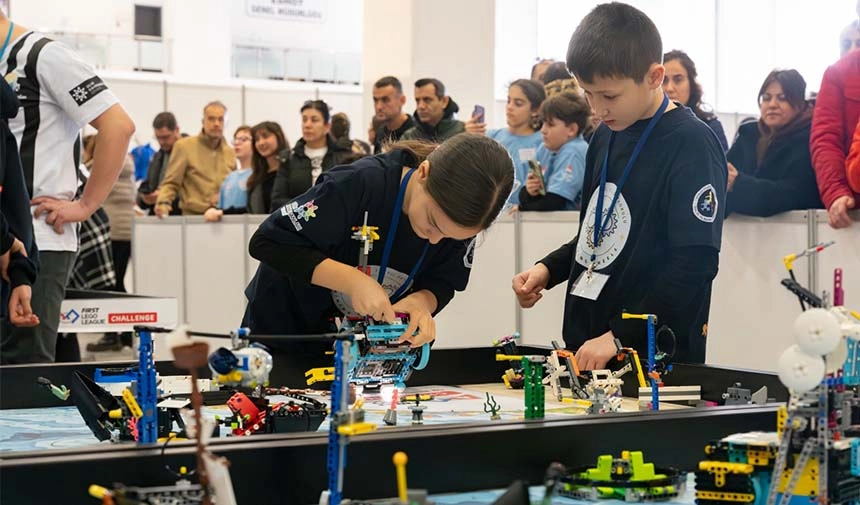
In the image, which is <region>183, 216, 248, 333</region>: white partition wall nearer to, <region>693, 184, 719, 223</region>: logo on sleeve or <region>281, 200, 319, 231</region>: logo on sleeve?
<region>281, 200, 319, 231</region>: logo on sleeve

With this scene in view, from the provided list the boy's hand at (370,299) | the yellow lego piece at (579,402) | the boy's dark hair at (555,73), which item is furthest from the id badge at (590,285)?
the boy's dark hair at (555,73)

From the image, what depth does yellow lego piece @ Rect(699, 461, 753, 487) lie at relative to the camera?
1372mm

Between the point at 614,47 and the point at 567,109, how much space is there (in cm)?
277

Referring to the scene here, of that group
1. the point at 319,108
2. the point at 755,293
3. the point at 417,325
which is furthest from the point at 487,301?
the point at 417,325

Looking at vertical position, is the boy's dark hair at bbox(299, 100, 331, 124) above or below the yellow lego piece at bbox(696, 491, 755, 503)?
Result: above

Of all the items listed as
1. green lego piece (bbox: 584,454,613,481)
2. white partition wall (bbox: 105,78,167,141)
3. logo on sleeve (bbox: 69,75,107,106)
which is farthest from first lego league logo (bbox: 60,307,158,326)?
white partition wall (bbox: 105,78,167,141)

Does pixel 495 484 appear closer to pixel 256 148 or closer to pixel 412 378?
pixel 412 378

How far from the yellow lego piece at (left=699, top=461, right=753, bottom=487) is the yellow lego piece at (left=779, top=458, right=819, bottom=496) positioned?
0.05 metres

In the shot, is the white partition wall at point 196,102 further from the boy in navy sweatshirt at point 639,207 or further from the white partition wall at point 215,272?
the boy in navy sweatshirt at point 639,207

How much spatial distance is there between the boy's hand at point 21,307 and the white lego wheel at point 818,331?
1994 millimetres

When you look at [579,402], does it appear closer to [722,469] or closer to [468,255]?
[468,255]

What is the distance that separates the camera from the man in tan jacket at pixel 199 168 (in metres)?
7.79

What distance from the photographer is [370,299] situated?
218cm

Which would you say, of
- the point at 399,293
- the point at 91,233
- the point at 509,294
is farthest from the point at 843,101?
the point at 91,233
